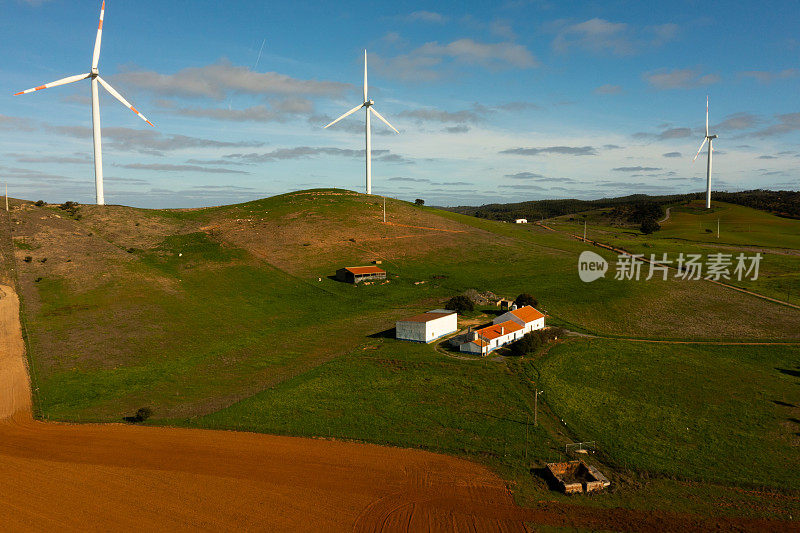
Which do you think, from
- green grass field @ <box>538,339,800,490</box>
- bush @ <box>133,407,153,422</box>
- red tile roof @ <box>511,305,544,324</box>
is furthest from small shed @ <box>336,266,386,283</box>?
bush @ <box>133,407,153,422</box>

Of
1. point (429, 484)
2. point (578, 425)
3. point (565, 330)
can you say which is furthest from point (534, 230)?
point (429, 484)

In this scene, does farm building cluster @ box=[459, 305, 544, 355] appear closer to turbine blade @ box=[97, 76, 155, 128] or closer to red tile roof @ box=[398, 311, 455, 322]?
red tile roof @ box=[398, 311, 455, 322]

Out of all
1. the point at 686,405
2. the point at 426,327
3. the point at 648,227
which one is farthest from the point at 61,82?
the point at 648,227

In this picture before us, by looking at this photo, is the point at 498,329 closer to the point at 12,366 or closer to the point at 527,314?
the point at 527,314

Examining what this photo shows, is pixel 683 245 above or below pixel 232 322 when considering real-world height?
above

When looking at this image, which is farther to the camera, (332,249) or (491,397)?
(332,249)

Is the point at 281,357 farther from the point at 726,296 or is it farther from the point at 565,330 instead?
the point at 726,296

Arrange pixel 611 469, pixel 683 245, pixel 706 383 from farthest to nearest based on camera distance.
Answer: pixel 683 245, pixel 706 383, pixel 611 469

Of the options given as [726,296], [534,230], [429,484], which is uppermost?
[534,230]

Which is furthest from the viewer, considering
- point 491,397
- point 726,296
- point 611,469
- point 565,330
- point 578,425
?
point 726,296
